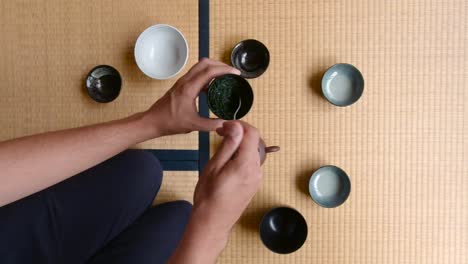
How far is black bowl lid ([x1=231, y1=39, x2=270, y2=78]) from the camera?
4.40 ft

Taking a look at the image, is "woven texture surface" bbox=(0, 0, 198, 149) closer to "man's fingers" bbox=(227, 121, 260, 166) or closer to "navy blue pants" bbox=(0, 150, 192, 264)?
"navy blue pants" bbox=(0, 150, 192, 264)

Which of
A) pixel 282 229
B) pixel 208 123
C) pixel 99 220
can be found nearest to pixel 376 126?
pixel 282 229

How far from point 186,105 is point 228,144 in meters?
0.28

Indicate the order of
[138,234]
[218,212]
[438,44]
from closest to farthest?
[218,212] < [138,234] < [438,44]

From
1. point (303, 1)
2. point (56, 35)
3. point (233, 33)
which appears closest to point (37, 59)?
point (56, 35)

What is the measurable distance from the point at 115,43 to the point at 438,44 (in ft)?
3.54

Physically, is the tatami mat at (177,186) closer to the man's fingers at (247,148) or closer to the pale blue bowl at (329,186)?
the pale blue bowl at (329,186)

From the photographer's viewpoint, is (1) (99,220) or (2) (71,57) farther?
(2) (71,57)

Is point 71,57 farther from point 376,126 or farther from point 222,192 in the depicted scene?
point 376,126

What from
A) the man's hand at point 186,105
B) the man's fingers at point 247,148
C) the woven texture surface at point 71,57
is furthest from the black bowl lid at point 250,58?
the man's fingers at point 247,148

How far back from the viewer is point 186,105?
108 centimetres

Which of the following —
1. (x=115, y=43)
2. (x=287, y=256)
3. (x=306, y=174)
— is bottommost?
(x=287, y=256)

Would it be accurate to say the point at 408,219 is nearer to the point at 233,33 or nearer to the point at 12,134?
the point at 233,33

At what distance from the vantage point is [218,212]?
827mm
